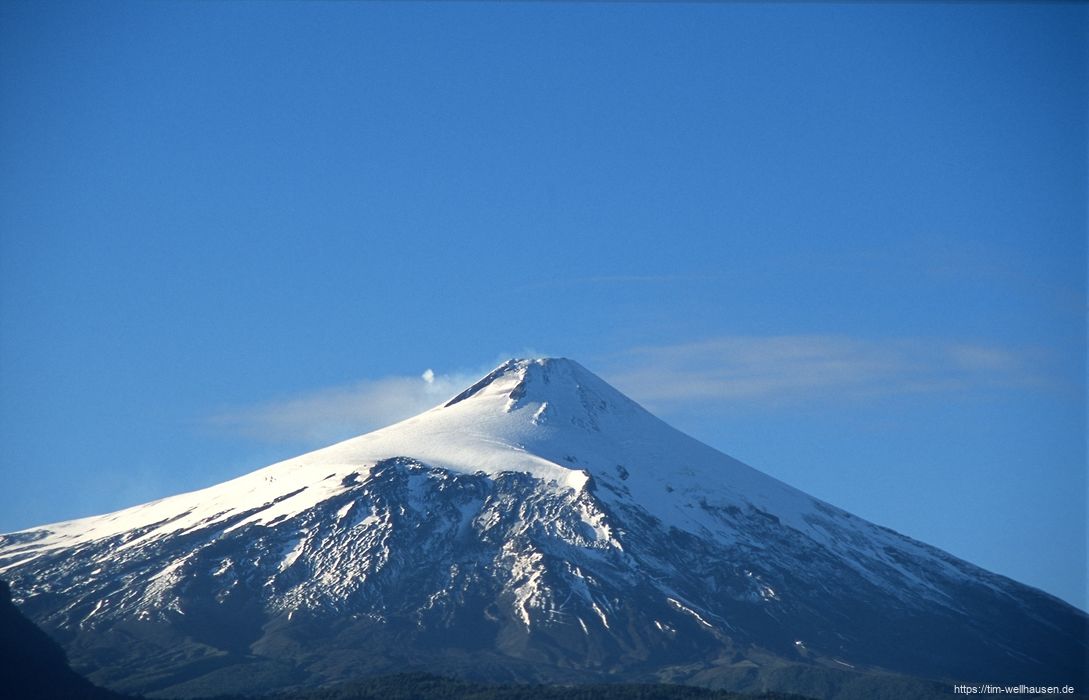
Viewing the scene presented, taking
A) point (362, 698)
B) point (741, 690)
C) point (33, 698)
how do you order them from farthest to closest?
point (741, 690), point (362, 698), point (33, 698)

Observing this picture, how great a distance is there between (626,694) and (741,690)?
3712cm

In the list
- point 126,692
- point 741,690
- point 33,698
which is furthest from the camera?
point 741,690

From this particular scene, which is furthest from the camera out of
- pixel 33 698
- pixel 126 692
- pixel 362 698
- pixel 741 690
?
pixel 741 690

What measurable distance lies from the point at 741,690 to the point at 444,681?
44372mm

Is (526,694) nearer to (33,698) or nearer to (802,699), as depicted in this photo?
(802,699)

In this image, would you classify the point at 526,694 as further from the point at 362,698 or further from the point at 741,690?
the point at 741,690

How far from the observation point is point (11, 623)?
5822 inches

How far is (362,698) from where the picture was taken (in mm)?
163125

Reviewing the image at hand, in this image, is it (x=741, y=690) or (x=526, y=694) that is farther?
(x=741, y=690)

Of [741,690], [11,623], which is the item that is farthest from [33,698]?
[741,690]

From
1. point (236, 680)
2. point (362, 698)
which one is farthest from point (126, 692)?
point (362, 698)

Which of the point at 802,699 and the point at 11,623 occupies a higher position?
the point at 11,623

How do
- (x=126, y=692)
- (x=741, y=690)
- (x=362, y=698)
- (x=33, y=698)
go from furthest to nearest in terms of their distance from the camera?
(x=741, y=690)
(x=126, y=692)
(x=362, y=698)
(x=33, y=698)

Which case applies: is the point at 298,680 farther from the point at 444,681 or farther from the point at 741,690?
the point at 741,690
